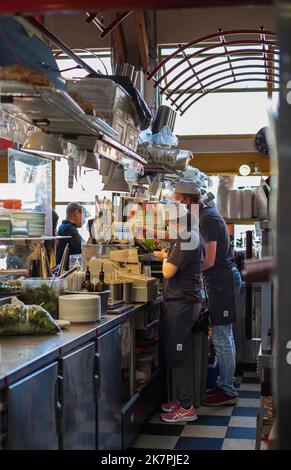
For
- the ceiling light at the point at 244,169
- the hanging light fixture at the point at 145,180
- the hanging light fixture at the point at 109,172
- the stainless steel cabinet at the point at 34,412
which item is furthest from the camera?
the ceiling light at the point at 244,169

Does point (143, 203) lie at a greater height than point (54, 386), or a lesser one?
greater

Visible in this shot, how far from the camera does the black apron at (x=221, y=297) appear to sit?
21.0 feet

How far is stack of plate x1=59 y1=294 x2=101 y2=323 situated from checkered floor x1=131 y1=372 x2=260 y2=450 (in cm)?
140

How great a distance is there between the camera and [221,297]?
6.43m

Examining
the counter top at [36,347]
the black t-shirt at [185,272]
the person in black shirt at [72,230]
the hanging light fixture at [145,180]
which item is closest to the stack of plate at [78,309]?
the counter top at [36,347]

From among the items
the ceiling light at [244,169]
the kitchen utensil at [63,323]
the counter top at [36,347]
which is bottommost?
the counter top at [36,347]

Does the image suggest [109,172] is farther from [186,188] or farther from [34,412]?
[34,412]

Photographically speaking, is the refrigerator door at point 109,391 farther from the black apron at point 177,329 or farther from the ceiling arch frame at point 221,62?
the ceiling arch frame at point 221,62

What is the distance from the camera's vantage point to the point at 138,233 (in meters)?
7.35

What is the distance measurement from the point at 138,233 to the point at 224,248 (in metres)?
1.19

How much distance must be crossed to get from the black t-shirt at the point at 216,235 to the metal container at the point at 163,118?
151 centimetres

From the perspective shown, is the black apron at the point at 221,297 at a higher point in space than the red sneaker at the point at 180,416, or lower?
higher
